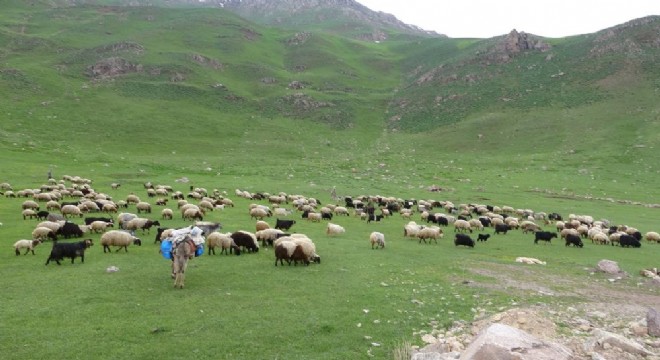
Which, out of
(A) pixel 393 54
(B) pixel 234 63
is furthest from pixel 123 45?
(A) pixel 393 54

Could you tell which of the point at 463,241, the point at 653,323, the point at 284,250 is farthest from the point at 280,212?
the point at 653,323

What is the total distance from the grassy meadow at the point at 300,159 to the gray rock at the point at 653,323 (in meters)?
2.97

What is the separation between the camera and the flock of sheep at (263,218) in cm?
2033

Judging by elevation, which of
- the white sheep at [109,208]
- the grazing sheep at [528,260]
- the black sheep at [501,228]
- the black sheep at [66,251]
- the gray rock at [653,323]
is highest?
the gray rock at [653,323]

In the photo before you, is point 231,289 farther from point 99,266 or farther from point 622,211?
point 622,211

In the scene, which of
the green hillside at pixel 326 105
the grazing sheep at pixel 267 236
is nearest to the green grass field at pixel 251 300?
the grazing sheep at pixel 267 236

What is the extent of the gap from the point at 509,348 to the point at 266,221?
2324 centimetres

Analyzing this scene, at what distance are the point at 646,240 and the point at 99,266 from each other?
34.7m

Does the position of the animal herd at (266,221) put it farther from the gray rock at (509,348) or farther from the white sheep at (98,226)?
the gray rock at (509,348)

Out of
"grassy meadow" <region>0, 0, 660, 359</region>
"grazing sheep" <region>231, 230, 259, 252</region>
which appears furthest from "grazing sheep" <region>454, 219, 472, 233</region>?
"grazing sheep" <region>231, 230, 259, 252</region>

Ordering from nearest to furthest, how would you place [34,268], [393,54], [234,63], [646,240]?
[34,268], [646,240], [234,63], [393,54]

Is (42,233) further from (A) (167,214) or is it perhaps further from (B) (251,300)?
(B) (251,300)

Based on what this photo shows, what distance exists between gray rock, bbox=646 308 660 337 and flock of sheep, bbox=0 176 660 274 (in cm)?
1160

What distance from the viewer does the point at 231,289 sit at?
14922 mm
